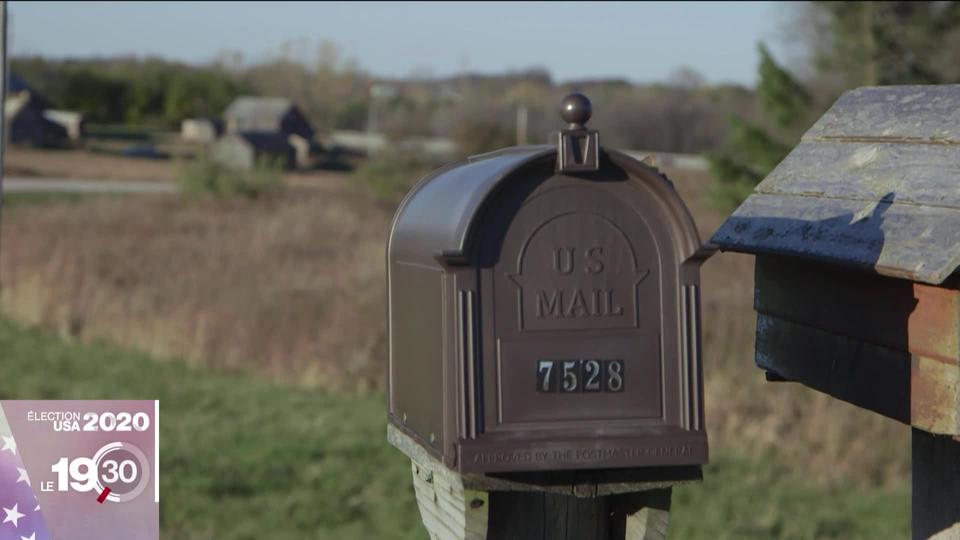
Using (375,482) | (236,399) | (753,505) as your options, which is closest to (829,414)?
(753,505)

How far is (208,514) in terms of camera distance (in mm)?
7062

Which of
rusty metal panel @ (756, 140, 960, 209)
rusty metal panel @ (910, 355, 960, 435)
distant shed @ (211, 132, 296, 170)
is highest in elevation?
rusty metal panel @ (756, 140, 960, 209)

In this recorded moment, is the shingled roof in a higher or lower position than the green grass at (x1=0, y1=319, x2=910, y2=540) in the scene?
higher

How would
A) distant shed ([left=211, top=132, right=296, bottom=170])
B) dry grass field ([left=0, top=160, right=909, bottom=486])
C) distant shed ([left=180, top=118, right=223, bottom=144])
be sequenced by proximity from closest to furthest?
1. dry grass field ([left=0, top=160, right=909, bottom=486])
2. distant shed ([left=211, top=132, right=296, bottom=170])
3. distant shed ([left=180, top=118, right=223, bottom=144])

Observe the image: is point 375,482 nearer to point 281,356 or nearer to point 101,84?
point 281,356

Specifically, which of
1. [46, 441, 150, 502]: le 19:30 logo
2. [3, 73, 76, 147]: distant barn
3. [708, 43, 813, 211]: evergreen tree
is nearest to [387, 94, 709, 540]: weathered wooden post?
[46, 441, 150, 502]: le 19:30 logo

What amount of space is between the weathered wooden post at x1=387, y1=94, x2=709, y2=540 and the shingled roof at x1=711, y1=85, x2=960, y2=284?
1.66 ft

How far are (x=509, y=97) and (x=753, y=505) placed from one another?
122 ft

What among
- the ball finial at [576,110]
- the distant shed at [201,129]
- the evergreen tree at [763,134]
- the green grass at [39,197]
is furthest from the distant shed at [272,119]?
the ball finial at [576,110]

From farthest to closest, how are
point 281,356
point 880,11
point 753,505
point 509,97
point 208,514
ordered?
point 509,97
point 880,11
point 281,356
point 753,505
point 208,514

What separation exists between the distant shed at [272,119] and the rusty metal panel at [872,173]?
139 feet

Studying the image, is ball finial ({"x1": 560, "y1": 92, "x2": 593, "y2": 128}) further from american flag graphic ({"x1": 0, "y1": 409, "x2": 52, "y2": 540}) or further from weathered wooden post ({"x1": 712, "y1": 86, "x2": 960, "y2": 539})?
american flag graphic ({"x1": 0, "y1": 409, "x2": 52, "y2": 540})

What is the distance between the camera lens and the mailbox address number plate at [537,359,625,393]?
1.83 meters
